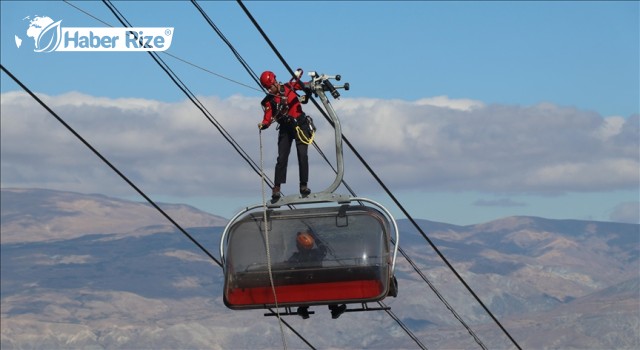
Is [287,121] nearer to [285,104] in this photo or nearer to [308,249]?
[285,104]

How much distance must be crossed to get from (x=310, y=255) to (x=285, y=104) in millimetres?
3686

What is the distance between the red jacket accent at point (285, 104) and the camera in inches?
1184

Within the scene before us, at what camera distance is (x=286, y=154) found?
102 ft

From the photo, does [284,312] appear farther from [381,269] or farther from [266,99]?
[266,99]

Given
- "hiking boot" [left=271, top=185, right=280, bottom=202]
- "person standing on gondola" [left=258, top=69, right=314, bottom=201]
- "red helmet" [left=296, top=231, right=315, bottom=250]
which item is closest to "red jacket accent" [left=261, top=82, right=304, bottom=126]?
"person standing on gondola" [left=258, top=69, right=314, bottom=201]

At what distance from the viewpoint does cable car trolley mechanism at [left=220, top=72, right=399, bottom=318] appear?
1163 inches

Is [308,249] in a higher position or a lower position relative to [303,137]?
lower

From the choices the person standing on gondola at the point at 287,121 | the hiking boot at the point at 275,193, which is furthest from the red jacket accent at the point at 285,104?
the hiking boot at the point at 275,193

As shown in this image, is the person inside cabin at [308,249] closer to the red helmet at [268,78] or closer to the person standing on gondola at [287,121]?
the person standing on gondola at [287,121]

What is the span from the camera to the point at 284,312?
96.8ft

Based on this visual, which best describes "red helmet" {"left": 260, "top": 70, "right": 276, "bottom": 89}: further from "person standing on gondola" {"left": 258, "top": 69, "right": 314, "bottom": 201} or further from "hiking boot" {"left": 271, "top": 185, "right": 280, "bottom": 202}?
"hiking boot" {"left": 271, "top": 185, "right": 280, "bottom": 202}

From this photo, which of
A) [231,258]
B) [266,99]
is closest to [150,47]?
[266,99]

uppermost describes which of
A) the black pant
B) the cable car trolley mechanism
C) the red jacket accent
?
the red jacket accent

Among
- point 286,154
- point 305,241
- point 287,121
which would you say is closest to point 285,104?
point 287,121
